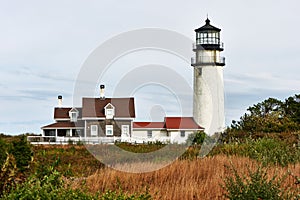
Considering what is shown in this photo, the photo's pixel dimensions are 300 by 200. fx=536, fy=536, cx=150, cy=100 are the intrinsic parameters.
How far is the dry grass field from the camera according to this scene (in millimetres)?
7934

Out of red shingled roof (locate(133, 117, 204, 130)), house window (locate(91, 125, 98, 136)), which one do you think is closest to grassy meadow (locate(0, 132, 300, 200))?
red shingled roof (locate(133, 117, 204, 130))

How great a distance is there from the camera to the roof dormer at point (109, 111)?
38.6 m

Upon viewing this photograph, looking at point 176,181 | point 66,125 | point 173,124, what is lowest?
point 176,181

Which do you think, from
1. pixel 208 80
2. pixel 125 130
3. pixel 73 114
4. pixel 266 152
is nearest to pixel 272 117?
pixel 208 80

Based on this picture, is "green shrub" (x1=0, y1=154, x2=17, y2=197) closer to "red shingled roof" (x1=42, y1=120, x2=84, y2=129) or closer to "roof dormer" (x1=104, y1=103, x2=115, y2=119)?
"roof dormer" (x1=104, y1=103, x2=115, y2=119)

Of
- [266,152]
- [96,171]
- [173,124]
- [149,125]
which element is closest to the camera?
[96,171]

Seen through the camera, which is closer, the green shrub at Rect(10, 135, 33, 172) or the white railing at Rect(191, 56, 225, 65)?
the green shrub at Rect(10, 135, 33, 172)

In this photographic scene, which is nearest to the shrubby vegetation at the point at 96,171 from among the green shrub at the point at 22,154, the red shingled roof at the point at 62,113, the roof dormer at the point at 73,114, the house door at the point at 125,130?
the green shrub at the point at 22,154

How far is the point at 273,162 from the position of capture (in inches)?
468

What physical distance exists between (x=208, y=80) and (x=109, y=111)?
7567 mm

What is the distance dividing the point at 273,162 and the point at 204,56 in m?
25.3

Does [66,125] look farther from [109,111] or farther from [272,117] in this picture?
[272,117]

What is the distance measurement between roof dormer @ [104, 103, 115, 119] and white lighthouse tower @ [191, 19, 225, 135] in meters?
6.02

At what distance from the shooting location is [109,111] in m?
38.8
